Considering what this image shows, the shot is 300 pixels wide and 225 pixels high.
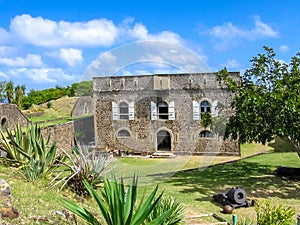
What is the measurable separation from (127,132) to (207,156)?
5.68 meters

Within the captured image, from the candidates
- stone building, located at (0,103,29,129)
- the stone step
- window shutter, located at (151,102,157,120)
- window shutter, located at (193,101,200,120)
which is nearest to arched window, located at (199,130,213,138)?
window shutter, located at (193,101,200,120)

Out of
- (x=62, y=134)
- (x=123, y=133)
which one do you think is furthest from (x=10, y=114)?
(x=123, y=133)

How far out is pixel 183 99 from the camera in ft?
67.6

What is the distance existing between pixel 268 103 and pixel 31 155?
22.6ft

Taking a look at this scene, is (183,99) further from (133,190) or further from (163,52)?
(133,190)

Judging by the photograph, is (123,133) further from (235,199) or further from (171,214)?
(171,214)

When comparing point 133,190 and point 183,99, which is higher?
point 183,99

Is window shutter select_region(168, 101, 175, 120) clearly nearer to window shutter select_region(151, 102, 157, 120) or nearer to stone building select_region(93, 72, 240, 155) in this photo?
stone building select_region(93, 72, 240, 155)

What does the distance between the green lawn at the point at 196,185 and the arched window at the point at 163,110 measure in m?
3.21

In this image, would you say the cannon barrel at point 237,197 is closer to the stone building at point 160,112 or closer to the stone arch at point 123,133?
the stone building at point 160,112

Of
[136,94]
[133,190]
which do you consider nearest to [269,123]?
[133,190]

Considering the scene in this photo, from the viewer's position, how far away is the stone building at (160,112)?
799 inches

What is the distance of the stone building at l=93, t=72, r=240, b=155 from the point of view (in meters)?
20.3

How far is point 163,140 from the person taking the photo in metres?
21.5
